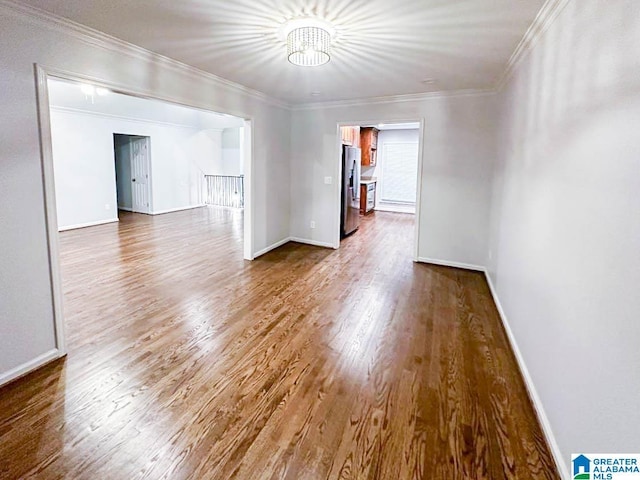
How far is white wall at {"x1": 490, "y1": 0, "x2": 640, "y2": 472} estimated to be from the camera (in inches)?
47.1

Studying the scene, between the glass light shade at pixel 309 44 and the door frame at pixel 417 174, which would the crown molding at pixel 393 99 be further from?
the glass light shade at pixel 309 44

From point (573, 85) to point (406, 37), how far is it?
1412 mm

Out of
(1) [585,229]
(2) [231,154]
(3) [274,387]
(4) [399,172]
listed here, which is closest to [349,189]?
(4) [399,172]

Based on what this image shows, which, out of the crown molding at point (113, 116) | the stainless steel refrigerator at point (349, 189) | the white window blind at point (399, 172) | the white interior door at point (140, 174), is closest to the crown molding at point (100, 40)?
the stainless steel refrigerator at point (349, 189)

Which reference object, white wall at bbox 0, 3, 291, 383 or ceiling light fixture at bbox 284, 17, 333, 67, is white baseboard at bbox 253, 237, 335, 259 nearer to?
white wall at bbox 0, 3, 291, 383

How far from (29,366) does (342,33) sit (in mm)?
3398

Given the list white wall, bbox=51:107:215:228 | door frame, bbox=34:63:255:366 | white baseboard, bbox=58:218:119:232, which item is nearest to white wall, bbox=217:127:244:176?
white wall, bbox=51:107:215:228

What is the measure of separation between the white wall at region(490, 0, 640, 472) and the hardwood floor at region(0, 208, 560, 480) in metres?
0.47

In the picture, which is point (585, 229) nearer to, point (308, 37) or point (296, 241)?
point (308, 37)

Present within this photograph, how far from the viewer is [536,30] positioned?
2.46 meters

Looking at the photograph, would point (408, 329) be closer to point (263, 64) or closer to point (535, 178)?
point (535, 178)

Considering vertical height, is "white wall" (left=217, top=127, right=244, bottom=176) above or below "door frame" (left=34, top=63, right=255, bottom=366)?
above

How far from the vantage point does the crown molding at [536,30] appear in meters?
2.10

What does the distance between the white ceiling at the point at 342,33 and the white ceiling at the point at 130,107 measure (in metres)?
1.95
